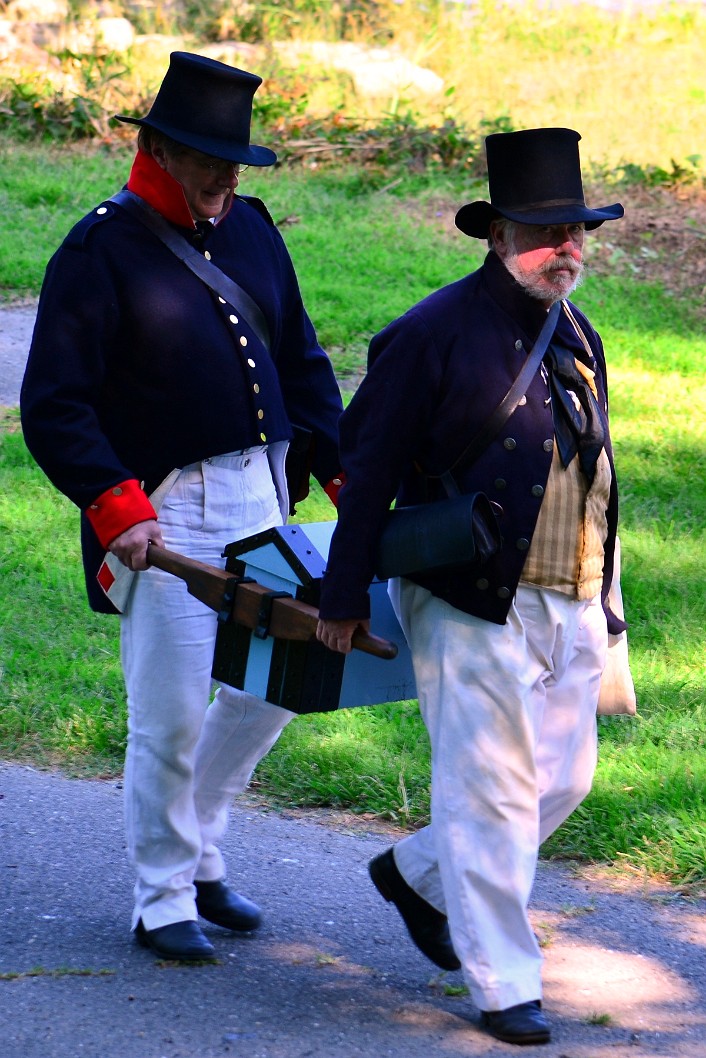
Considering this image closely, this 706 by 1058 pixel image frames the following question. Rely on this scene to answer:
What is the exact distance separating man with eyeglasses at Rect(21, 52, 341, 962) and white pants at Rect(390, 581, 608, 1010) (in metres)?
0.67

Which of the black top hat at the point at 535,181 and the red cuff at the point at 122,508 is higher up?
the black top hat at the point at 535,181

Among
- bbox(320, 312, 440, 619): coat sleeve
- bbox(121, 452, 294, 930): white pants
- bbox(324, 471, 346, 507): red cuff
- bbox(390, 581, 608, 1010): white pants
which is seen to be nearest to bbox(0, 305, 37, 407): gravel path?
bbox(324, 471, 346, 507): red cuff

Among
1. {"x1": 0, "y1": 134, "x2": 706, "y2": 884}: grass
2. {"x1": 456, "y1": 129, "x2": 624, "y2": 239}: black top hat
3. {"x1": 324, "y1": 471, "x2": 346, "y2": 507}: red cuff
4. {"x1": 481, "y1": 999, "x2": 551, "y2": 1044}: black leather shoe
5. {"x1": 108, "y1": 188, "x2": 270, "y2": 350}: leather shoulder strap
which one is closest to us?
{"x1": 481, "y1": 999, "x2": 551, "y2": 1044}: black leather shoe

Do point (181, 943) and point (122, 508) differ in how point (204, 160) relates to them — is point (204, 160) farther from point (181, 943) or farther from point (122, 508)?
point (181, 943)

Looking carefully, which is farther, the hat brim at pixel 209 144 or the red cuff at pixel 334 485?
the red cuff at pixel 334 485

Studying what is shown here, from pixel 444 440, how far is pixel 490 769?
748mm

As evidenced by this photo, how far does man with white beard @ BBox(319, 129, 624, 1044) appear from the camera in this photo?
3.40 meters

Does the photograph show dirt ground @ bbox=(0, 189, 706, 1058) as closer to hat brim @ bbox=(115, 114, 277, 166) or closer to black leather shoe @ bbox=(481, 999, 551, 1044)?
black leather shoe @ bbox=(481, 999, 551, 1044)

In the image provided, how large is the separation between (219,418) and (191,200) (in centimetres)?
56

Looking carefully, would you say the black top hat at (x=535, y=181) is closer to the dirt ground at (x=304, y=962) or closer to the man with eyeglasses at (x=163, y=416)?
the man with eyeglasses at (x=163, y=416)

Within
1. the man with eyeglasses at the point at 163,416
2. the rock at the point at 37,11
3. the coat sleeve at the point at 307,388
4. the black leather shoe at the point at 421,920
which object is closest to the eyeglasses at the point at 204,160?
the man with eyeglasses at the point at 163,416

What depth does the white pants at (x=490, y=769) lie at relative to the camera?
11.2 ft

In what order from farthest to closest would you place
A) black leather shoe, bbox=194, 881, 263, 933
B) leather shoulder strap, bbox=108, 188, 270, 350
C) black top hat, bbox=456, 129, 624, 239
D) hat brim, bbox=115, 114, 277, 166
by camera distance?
1. black leather shoe, bbox=194, 881, 263, 933
2. leather shoulder strap, bbox=108, 188, 270, 350
3. hat brim, bbox=115, 114, 277, 166
4. black top hat, bbox=456, 129, 624, 239

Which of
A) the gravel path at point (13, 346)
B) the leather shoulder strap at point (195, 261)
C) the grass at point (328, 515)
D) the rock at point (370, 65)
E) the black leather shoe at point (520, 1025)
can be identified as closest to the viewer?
the black leather shoe at point (520, 1025)
